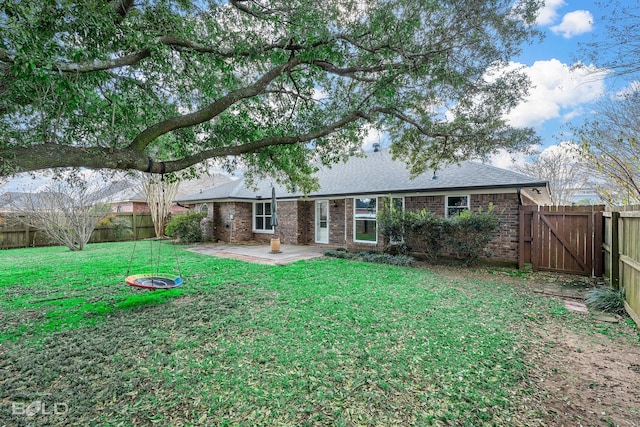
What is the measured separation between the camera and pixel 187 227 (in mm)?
16188

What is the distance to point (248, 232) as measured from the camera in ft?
53.9

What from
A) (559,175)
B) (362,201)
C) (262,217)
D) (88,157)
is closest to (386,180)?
(362,201)

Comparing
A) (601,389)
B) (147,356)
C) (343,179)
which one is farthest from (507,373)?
(343,179)

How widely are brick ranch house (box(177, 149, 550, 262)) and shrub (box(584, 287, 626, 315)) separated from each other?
3.30m

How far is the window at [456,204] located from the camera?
9.91m

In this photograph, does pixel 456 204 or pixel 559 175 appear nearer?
pixel 456 204

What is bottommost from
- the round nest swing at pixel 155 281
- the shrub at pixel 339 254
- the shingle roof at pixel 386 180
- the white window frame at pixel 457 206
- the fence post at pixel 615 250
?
the shrub at pixel 339 254

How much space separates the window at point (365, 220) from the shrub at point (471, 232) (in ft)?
11.5

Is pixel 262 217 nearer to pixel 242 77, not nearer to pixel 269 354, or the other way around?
pixel 242 77

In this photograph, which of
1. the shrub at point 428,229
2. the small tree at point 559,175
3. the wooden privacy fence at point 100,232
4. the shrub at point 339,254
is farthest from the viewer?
the small tree at point 559,175

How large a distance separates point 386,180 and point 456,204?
3117 millimetres

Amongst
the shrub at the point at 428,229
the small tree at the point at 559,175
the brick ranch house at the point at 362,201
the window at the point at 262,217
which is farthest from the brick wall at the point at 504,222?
the small tree at the point at 559,175

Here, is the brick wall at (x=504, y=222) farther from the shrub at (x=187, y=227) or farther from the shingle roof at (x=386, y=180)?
the shrub at (x=187, y=227)

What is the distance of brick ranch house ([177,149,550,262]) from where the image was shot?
9.13 meters
